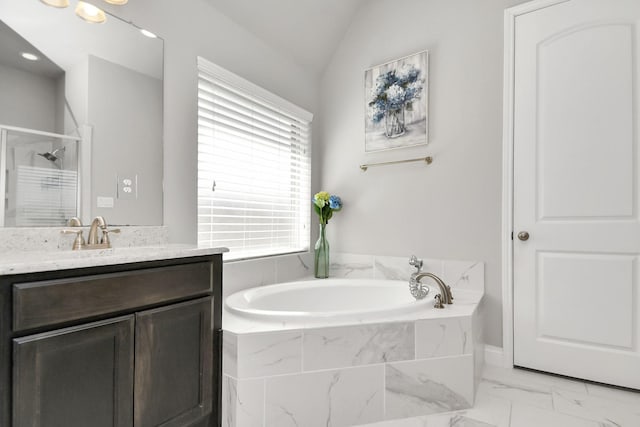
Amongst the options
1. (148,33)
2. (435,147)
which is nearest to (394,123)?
(435,147)

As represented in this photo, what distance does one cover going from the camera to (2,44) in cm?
126

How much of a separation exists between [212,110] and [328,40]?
135 cm

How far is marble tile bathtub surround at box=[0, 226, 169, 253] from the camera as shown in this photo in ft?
4.13

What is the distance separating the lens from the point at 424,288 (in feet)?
6.82

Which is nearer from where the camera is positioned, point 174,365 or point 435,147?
point 174,365

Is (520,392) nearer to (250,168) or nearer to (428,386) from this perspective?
(428,386)

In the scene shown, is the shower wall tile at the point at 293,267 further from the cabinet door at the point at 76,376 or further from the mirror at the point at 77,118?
the cabinet door at the point at 76,376

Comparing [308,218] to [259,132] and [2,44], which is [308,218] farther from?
[2,44]

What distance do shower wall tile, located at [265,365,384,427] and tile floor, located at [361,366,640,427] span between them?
103 mm

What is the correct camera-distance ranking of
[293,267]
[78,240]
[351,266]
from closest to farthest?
[78,240] → [293,267] → [351,266]

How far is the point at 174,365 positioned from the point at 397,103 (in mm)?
2268

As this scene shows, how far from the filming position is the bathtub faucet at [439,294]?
191cm

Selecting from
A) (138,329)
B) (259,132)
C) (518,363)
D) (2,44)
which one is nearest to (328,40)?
(259,132)

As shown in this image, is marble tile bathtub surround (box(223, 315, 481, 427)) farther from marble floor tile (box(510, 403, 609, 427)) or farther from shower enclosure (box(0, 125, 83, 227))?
shower enclosure (box(0, 125, 83, 227))
